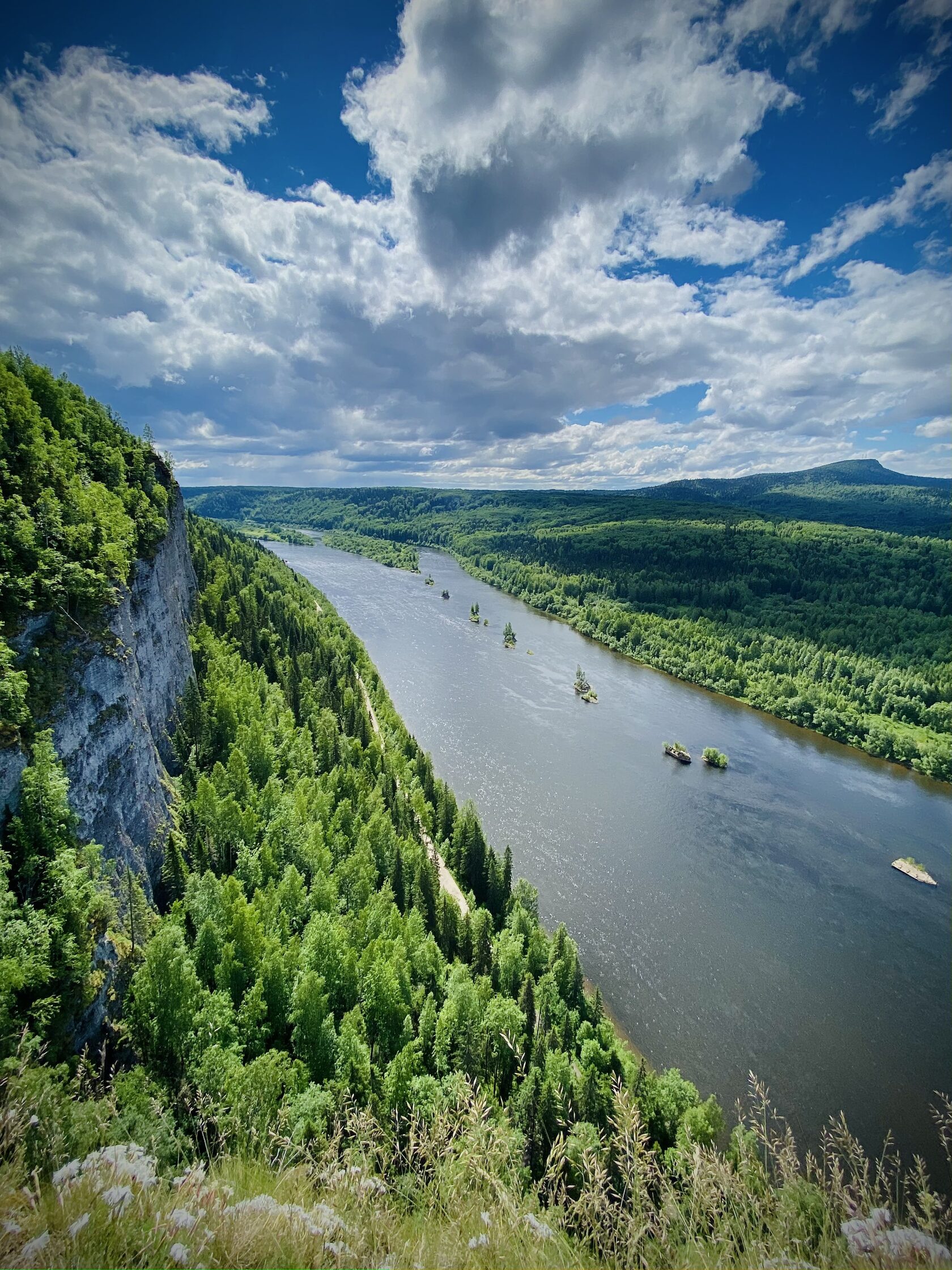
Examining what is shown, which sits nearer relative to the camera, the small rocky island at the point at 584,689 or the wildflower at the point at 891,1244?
the wildflower at the point at 891,1244

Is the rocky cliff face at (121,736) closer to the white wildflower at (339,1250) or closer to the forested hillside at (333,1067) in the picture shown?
the forested hillside at (333,1067)

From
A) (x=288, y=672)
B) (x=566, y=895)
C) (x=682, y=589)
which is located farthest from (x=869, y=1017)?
(x=682, y=589)

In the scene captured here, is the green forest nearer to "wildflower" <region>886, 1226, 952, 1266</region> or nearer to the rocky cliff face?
"wildflower" <region>886, 1226, 952, 1266</region>

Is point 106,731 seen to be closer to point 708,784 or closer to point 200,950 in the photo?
point 200,950

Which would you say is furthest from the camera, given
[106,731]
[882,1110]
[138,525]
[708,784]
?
[708,784]

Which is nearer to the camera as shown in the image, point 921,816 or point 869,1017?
point 869,1017

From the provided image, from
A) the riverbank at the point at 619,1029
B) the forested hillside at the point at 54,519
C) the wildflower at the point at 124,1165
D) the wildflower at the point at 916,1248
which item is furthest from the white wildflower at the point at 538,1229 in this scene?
the riverbank at the point at 619,1029

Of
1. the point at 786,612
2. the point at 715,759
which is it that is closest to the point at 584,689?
the point at 715,759
